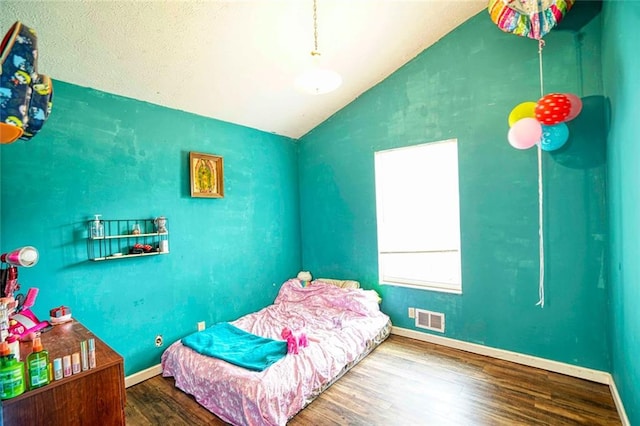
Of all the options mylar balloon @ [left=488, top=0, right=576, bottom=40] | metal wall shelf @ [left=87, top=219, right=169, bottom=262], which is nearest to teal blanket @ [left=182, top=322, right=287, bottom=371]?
metal wall shelf @ [left=87, top=219, right=169, bottom=262]

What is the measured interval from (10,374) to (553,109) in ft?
10.8

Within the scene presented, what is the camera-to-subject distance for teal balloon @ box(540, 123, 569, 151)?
2217mm

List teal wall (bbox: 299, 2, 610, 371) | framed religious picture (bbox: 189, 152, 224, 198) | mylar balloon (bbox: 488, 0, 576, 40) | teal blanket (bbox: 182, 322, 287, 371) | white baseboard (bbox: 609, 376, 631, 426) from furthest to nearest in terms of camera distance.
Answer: framed religious picture (bbox: 189, 152, 224, 198) → teal wall (bbox: 299, 2, 610, 371) → teal blanket (bbox: 182, 322, 287, 371) → mylar balloon (bbox: 488, 0, 576, 40) → white baseboard (bbox: 609, 376, 631, 426)

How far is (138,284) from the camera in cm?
257

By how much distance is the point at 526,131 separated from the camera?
218 cm

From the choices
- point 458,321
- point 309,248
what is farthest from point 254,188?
point 458,321

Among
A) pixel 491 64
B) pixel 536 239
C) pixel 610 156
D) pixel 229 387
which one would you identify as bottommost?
pixel 229 387

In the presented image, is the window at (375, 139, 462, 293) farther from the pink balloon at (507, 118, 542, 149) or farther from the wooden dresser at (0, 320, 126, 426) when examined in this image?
the wooden dresser at (0, 320, 126, 426)

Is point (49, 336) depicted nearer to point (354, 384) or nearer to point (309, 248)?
point (354, 384)

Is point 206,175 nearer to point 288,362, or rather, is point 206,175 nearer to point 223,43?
point 223,43

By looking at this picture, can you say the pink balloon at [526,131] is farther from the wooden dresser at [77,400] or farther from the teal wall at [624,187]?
the wooden dresser at [77,400]

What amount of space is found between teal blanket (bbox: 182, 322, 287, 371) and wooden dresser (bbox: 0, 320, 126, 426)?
0.96 metres

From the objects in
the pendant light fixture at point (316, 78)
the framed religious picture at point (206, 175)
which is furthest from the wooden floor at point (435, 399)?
the pendant light fixture at point (316, 78)

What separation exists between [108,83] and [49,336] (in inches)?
75.0
